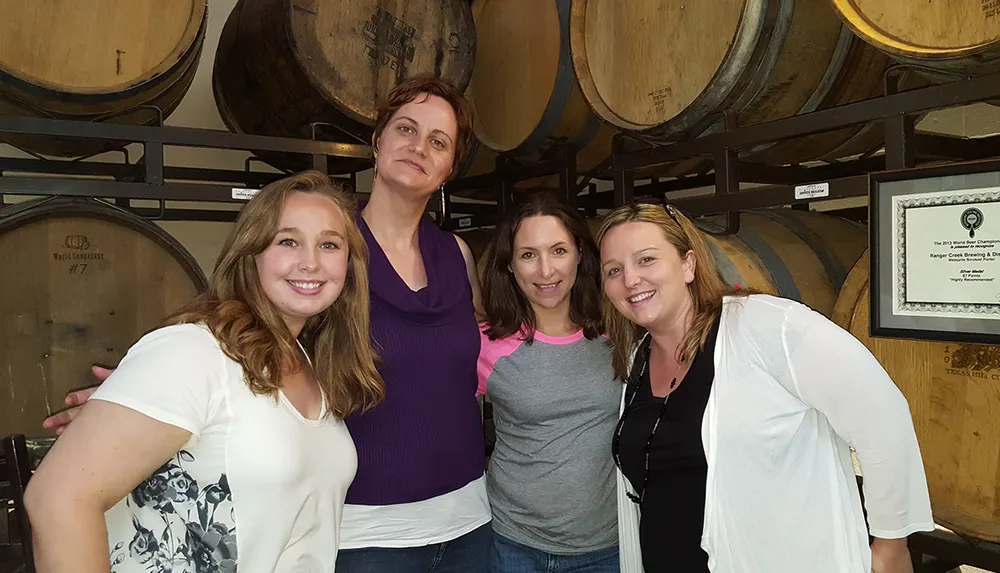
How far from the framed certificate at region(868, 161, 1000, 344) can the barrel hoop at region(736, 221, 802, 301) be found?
1.31 ft

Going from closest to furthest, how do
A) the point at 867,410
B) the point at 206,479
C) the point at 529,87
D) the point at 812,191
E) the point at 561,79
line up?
the point at 206,479, the point at 867,410, the point at 812,191, the point at 561,79, the point at 529,87

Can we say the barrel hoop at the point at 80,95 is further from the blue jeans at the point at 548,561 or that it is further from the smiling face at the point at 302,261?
the blue jeans at the point at 548,561

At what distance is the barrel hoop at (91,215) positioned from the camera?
192 cm

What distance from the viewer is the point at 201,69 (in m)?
3.65

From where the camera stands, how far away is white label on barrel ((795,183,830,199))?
1653 mm

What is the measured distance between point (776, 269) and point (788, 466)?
682mm

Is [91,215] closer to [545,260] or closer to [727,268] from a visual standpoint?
[545,260]

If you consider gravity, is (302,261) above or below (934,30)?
below

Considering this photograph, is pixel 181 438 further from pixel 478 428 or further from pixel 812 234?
pixel 812 234

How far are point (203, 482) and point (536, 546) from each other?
904 mm

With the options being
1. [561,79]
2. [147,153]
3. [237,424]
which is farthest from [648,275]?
[147,153]

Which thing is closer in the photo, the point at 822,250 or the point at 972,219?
the point at 972,219

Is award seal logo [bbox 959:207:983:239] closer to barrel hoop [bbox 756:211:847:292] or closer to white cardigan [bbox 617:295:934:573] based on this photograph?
white cardigan [bbox 617:295:934:573]

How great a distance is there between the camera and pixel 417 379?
167cm
